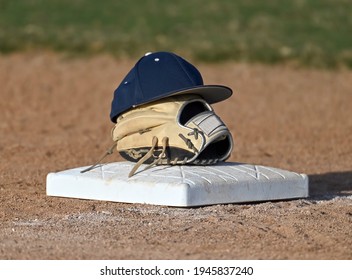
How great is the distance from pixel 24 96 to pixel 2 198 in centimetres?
598

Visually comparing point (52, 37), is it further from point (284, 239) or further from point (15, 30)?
A: point (284, 239)

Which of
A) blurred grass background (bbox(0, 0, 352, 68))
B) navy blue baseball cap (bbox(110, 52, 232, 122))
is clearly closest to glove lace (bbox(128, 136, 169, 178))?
navy blue baseball cap (bbox(110, 52, 232, 122))

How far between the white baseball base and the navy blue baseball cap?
45 centimetres

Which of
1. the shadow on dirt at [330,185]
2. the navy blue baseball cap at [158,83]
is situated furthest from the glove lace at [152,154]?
the shadow on dirt at [330,185]

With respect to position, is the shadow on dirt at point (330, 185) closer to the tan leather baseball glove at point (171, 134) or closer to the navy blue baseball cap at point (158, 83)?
the tan leather baseball glove at point (171, 134)

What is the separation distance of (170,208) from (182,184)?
192 mm

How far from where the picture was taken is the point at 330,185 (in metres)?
7.71

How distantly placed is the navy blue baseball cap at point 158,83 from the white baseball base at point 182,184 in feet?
1.46

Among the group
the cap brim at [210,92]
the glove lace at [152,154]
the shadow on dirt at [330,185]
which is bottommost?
the shadow on dirt at [330,185]

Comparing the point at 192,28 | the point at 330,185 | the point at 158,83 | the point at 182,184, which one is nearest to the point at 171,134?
the point at 158,83

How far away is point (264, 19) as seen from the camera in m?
16.2

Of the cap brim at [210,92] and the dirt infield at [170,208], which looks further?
the cap brim at [210,92]

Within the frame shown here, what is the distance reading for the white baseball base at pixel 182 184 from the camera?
6.07 m

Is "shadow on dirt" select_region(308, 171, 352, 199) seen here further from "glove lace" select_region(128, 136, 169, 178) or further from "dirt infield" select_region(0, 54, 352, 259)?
"glove lace" select_region(128, 136, 169, 178)
